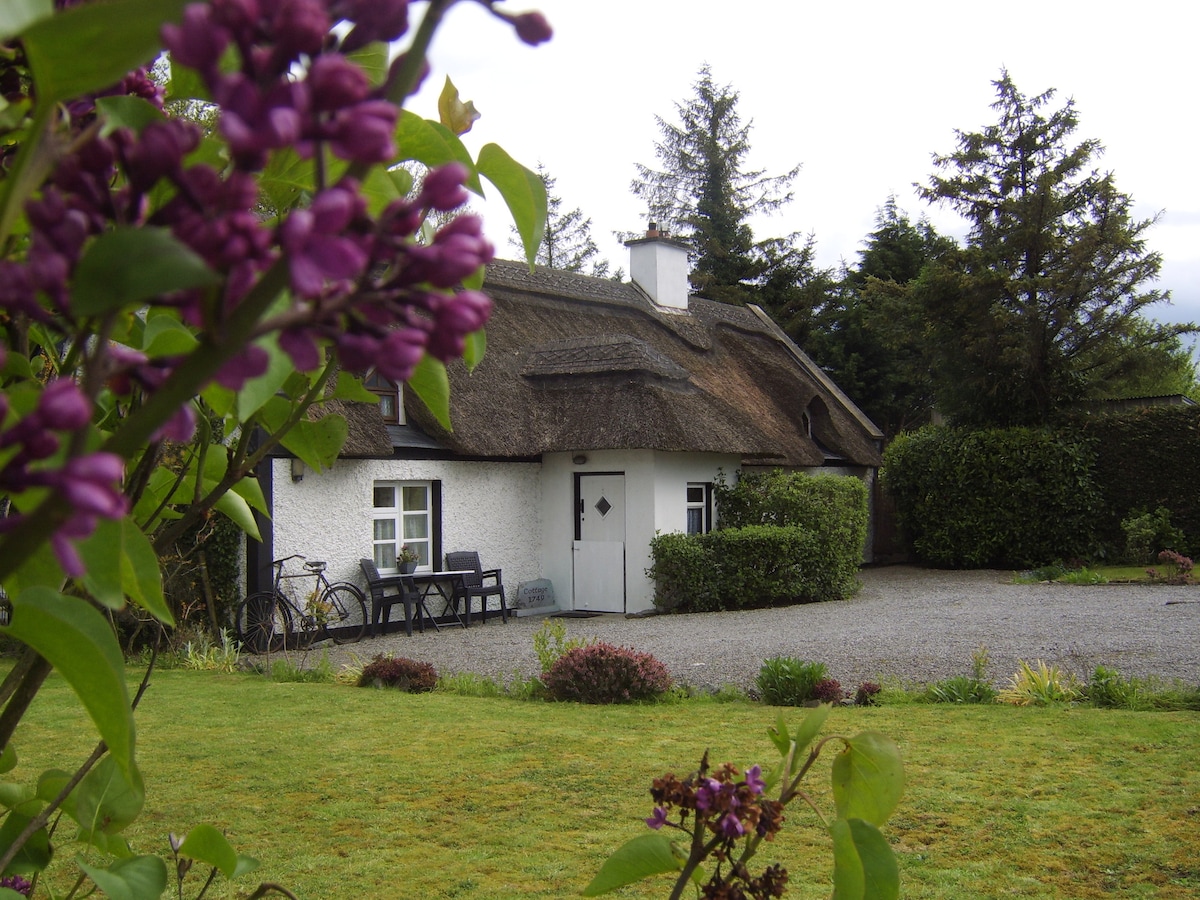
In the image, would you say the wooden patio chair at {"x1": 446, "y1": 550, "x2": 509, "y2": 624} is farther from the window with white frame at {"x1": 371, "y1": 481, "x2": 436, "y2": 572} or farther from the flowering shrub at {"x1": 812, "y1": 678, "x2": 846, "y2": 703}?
the flowering shrub at {"x1": 812, "y1": 678, "x2": 846, "y2": 703}

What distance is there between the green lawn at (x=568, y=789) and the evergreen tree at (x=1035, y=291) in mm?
14846

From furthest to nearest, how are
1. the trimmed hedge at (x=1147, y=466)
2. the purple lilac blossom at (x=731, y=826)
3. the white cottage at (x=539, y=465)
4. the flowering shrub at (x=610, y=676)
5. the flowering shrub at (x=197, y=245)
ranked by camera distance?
1. the trimmed hedge at (x=1147, y=466)
2. the white cottage at (x=539, y=465)
3. the flowering shrub at (x=610, y=676)
4. the purple lilac blossom at (x=731, y=826)
5. the flowering shrub at (x=197, y=245)

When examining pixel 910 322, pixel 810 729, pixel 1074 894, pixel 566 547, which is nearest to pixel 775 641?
pixel 566 547

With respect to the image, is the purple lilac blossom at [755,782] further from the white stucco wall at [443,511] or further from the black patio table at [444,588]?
the black patio table at [444,588]

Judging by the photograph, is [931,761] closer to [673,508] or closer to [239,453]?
[239,453]

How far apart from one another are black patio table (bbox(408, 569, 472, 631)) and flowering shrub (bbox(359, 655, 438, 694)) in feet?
13.7

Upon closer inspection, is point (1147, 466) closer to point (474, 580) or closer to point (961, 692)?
point (474, 580)

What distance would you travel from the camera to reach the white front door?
598 inches

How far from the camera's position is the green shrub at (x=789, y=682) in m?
8.23

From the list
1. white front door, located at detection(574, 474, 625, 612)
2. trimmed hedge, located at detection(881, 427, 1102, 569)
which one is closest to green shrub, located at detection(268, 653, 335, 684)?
white front door, located at detection(574, 474, 625, 612)

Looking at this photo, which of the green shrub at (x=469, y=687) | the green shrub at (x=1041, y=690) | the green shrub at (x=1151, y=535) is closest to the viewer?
the green shrub at (x=1041, y=690)

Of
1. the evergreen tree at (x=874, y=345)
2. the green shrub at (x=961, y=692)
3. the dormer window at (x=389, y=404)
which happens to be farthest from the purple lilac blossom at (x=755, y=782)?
the evergreen tree at (x=874, y=345)

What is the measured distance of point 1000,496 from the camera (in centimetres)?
2002

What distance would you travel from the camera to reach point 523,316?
1762 centimetres
